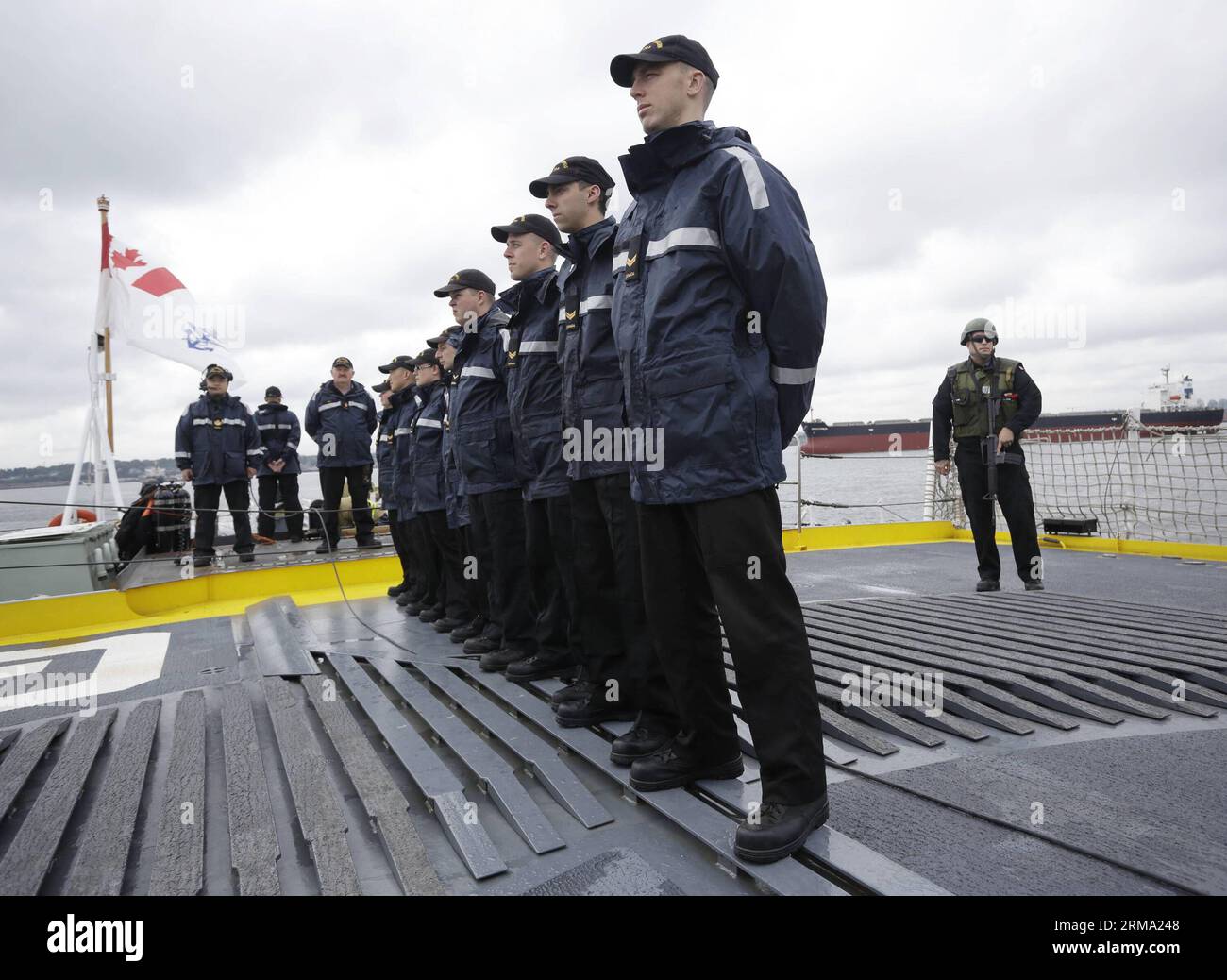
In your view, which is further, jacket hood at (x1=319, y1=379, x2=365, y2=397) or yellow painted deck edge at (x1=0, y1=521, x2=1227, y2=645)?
jacket hood at (x1=319, y1=379, x2=365, y2=397)

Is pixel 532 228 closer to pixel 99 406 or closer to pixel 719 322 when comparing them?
pixel 719 322

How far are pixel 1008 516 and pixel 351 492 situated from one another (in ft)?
20.2

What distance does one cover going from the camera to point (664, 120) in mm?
2145

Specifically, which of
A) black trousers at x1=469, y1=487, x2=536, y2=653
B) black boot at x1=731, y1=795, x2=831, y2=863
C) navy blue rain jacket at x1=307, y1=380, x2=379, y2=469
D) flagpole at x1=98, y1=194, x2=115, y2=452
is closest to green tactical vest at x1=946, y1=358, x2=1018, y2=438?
black trousers at x1=469, y1=487, x2=536, y2=653

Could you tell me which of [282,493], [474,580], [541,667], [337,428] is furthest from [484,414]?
[282,493]

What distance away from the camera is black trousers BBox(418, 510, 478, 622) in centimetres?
479

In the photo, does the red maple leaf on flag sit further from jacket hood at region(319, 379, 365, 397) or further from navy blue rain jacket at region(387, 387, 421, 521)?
navy blue rain jacket at region(387, 387, 421, 521)

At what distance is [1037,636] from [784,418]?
7.88ft

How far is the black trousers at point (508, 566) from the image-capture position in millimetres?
3693

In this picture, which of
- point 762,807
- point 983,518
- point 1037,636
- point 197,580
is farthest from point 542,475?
point 197,580

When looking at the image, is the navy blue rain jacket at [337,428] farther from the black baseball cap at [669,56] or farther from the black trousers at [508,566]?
the black baseball cap at [669,56]

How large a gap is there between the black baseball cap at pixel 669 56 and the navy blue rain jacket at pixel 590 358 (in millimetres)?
501

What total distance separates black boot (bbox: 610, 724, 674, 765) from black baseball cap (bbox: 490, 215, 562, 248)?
227 centimetres
